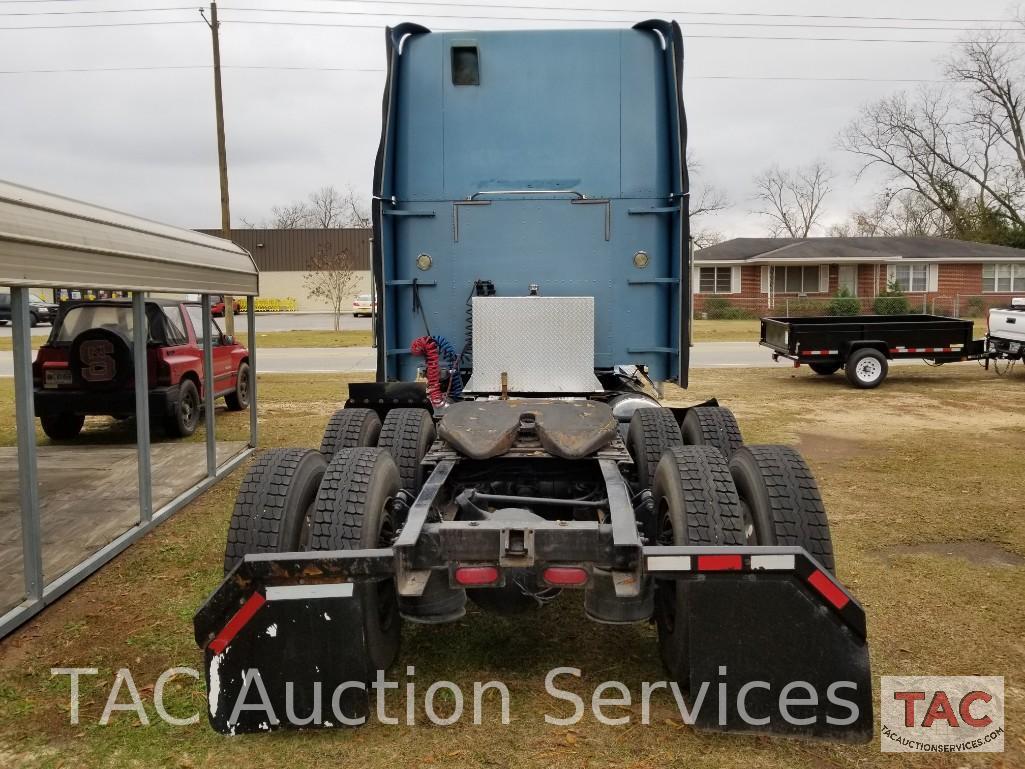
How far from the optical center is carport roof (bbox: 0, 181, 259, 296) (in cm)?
429

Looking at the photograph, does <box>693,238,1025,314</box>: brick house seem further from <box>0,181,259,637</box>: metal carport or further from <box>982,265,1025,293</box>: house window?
<box>0,181,259,637</box>: metal carport

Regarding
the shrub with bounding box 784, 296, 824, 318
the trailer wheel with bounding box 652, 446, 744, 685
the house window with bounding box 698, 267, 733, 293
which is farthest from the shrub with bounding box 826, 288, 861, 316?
the trailer wheel with bounding box 652, 446, 744, 685

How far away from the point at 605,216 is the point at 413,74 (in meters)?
1.81

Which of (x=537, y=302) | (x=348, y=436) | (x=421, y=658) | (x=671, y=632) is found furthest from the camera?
(x=537, y=302)

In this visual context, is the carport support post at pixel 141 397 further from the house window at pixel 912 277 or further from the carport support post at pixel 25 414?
the house window at pixel 912 277

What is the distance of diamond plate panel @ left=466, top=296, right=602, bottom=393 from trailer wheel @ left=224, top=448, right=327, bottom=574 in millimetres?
2238

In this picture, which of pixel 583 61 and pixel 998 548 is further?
pixel 583 61

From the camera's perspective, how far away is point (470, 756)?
3205 millimetres

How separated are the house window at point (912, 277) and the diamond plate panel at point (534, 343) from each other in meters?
35.6

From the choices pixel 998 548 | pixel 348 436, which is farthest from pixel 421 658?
pixel 998 548

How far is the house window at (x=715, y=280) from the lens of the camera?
37.7 metres

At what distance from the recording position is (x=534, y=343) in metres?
6.05

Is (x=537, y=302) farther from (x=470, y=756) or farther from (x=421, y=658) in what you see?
(x=470, y=756)

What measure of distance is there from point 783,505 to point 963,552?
109 inches
